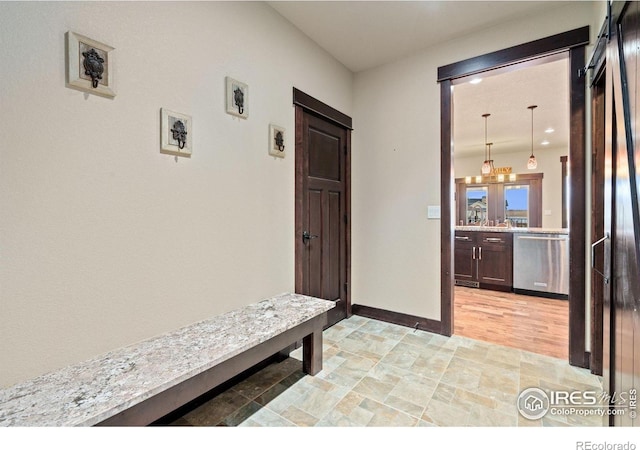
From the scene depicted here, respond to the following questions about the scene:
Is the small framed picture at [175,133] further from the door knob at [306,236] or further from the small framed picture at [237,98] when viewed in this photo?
the door knob at [306,236]

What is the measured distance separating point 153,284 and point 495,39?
334 cm

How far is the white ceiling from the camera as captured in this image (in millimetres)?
2297

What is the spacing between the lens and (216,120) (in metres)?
1.94

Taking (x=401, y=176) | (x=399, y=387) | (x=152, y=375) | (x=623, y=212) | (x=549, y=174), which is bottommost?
(x=399, y=387)

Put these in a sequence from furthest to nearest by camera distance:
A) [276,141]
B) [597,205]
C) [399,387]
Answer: [276,141] → [597,205] → [399,387]

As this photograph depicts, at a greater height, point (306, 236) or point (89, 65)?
point (89, 65)

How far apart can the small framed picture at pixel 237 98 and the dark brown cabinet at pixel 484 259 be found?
422 cm

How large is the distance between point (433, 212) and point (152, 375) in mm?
2597

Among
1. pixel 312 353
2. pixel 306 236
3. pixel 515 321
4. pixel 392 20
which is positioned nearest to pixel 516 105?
pixel 392 20

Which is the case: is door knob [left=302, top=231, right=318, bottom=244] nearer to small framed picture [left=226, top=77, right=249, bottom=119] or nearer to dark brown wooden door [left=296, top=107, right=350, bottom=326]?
dark brown wooden door [left=296, top=107, right=350, bottom=326]

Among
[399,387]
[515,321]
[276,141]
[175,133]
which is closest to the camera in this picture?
[175,133]

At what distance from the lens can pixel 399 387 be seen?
196cm

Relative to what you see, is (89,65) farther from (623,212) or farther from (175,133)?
(623,212)
